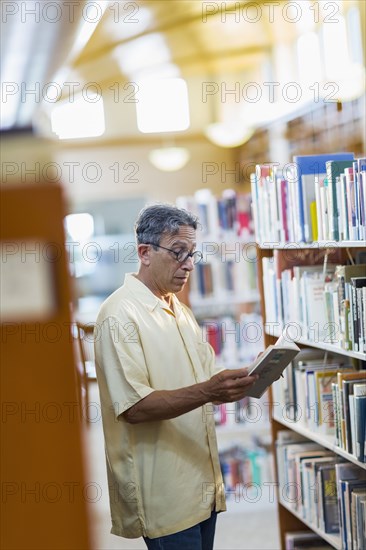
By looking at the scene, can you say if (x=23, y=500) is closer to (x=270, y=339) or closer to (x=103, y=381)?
(x=103, y=381)

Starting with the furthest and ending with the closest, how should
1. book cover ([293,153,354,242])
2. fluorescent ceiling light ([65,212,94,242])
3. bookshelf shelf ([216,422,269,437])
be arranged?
fluorescent ceiling light ([65,212,94,242]) < bookshelf shelf ([216,422,269,437]) < book cover ([293,153,354,242])

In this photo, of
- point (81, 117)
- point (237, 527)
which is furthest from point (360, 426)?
point (81, 117)

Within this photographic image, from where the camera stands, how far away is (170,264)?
10.1ft

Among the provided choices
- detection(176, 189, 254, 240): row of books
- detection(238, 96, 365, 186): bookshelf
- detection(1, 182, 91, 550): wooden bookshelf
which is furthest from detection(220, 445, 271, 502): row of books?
detection(238, 96, 365, 186): bookshelf

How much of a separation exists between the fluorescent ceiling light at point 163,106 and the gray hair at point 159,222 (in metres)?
11.5

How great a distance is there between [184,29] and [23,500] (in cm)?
1017

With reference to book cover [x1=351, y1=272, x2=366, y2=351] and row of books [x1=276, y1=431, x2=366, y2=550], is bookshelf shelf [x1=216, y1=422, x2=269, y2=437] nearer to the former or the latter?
row of books [x1=276, y1=431, x2=366, y2=550]

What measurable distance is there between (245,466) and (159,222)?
361cm

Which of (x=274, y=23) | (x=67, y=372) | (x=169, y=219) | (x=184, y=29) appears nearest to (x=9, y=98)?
(x=169, y=219)

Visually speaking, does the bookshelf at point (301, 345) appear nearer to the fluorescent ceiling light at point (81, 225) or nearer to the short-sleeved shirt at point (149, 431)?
the short-sleeved shirt at point (149, 431)

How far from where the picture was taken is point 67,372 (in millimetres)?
1468

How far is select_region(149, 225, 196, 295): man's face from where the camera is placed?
307cm

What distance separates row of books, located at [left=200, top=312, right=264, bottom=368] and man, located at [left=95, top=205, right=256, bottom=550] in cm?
320

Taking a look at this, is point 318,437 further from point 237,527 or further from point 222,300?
point 222,300
